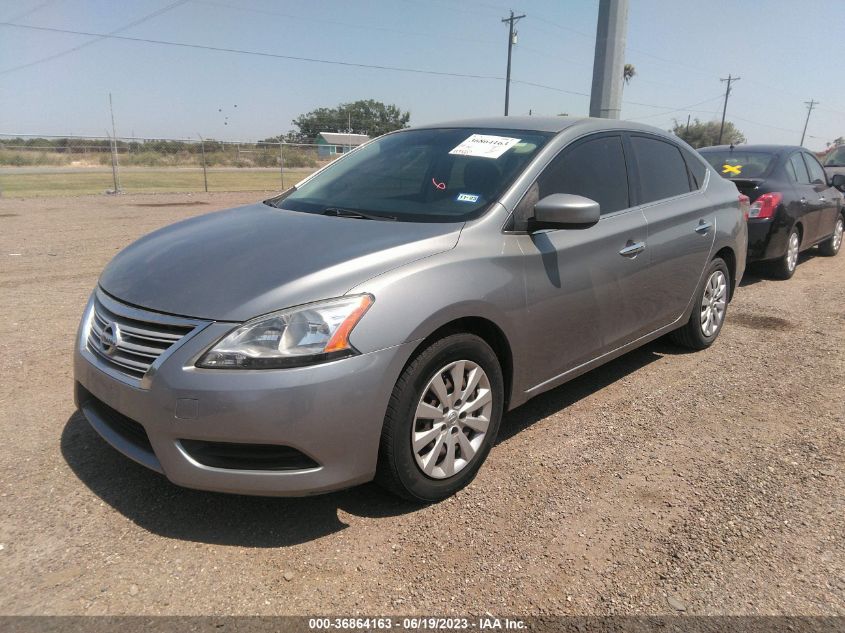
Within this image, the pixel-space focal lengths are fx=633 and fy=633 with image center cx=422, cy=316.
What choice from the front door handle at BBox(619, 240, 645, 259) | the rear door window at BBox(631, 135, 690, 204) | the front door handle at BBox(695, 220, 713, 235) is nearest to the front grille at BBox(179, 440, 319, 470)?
the front door handle at BBox(619, 240, 645, 259)

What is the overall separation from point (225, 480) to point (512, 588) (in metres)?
1.17

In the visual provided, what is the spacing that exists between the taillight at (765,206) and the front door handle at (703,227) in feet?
9.76

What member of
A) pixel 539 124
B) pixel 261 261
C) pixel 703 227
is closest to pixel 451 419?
pixel 261 261

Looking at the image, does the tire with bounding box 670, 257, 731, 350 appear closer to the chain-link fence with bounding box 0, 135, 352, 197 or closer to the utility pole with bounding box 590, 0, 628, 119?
the utility pole with bounding box 590, 0, 628, 119

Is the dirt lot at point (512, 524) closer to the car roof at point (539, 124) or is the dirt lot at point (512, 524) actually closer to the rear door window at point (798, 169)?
the car roof at point (539, 124)

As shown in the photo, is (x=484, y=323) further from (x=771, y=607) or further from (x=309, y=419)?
(x=771, y=607)

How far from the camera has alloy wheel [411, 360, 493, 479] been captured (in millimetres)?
2762

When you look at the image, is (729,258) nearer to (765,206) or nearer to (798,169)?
(765,206)

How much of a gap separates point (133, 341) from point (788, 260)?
776 cm

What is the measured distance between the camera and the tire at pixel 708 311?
4.89 metres

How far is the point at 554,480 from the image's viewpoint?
3150mm

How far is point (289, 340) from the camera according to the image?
95.1 inches

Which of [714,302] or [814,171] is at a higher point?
[814,171]

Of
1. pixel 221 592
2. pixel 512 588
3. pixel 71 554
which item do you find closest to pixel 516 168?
pixel 512 588
